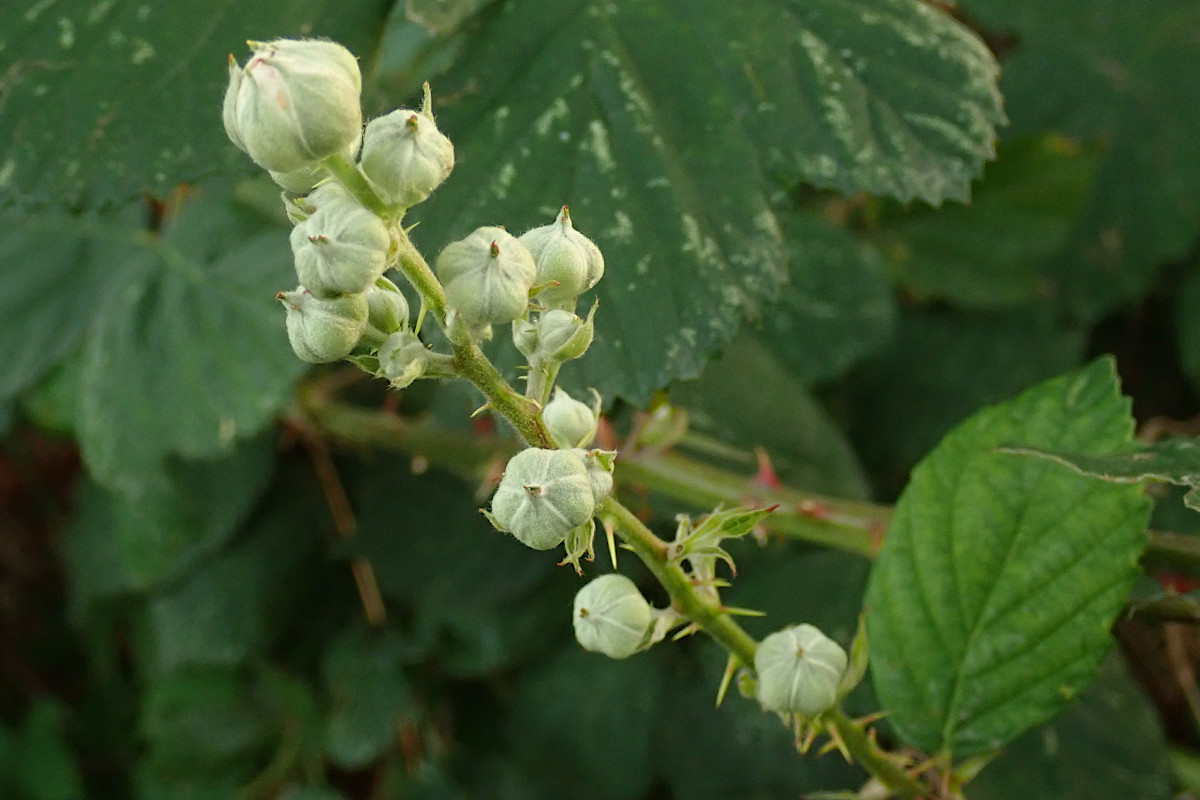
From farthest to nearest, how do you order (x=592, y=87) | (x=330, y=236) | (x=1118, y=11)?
(x=1118, y=11), (x=592, y=87), (x=330, y=236)

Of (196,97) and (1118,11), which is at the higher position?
(1118,11)

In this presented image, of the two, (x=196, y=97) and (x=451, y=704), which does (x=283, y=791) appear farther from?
(x=196, y=97)

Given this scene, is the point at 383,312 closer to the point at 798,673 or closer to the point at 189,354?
the point at 798,673

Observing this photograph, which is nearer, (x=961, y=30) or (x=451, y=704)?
(x=961, y=30)

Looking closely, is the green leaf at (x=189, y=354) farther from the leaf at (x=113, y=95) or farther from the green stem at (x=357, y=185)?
the green stem at (x=357, y=185)

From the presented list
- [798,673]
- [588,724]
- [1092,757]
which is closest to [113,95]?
[798,673]

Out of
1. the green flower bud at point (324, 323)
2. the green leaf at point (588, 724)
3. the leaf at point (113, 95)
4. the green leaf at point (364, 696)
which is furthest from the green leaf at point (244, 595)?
the green flower bud at point (324, 323)

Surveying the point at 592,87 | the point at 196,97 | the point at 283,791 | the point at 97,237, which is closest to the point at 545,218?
the point at 592,87

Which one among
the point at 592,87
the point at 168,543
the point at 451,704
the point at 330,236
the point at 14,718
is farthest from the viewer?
the point at 14,718

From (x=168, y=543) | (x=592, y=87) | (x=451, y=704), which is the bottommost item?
(x=451, y=704)
